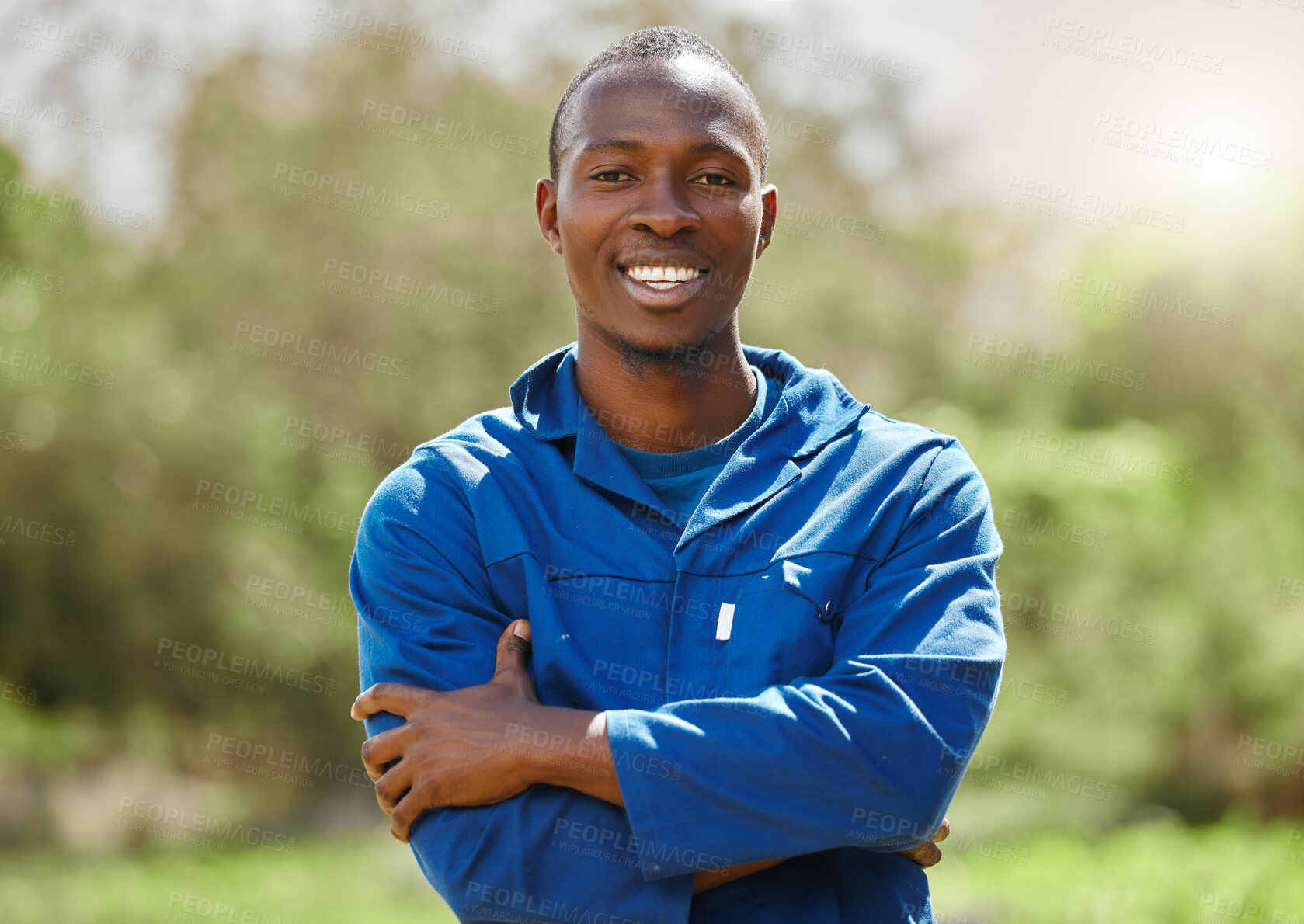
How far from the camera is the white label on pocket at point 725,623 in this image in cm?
185

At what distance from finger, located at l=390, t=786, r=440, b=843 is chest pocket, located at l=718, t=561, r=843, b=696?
463 millimetres

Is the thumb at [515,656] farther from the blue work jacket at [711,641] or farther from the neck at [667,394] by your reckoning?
the neck at [667,394]

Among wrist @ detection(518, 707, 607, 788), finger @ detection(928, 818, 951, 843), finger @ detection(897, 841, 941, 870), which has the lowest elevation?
finger @ detection(897, 841, 941, 870)

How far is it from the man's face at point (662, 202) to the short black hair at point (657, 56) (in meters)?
0.03

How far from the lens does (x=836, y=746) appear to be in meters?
1.69

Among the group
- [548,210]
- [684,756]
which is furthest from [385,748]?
[548,210]

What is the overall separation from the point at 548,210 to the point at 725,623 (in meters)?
0.85

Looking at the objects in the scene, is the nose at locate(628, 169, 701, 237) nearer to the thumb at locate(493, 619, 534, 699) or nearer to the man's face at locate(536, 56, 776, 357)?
the man's face at locate(536, 56, 776, 357)

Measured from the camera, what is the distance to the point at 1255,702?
1148 centimetres

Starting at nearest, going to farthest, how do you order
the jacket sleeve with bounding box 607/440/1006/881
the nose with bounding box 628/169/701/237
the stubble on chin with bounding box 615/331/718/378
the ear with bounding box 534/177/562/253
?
1. the jacket sleeve with bounding box 607/440/1006/881
2. the nose with bounding box 628/169/701/237
3. the stubble on chin with bounding box 615/331/718/378
4. the ear with bounding box 534/177/562/253

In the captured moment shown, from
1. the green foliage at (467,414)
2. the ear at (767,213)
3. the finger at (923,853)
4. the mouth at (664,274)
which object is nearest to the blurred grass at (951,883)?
the green foliage at (467,414)

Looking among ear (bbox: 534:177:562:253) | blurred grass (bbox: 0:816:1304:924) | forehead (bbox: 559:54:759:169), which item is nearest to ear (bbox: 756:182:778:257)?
forehead (bbox: 559:54:759:169)

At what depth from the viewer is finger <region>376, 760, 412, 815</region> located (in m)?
1.76

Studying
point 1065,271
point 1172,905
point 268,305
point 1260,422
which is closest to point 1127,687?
point 1260,422
